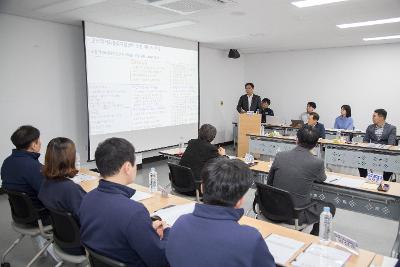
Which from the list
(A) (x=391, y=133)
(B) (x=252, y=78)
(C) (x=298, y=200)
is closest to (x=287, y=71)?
(B) (x=252, y=78)

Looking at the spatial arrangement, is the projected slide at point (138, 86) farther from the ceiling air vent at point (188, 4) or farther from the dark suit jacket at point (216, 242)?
the dark suit jacket at point (216, 242)

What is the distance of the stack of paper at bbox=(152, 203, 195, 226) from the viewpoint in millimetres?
2243

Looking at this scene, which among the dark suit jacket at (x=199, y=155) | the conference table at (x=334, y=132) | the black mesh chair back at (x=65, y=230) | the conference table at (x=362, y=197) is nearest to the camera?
the black mesh chair back at (x=65, y=230)

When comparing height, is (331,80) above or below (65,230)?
above

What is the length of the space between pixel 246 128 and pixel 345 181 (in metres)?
4.25

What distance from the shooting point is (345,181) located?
3.28 meters

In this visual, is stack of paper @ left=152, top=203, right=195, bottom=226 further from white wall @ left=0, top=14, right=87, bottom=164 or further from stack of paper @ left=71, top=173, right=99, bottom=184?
white wall @ left=0, top=14, right=87, bottom=164

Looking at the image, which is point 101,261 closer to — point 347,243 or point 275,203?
point 347,243

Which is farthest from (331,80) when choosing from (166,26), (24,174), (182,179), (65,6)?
(24,174)

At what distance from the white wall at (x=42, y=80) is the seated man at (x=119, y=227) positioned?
4371 millimetres

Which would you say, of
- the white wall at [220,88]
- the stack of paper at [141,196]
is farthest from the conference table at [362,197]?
the white wall at [220,88]

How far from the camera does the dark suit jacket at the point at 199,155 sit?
3.60 metres

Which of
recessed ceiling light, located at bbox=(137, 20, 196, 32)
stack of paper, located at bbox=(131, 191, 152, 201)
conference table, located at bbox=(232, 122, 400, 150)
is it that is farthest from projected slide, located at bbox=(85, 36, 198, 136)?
stack of paper, located at bbox=(131, 191, 152, 201)

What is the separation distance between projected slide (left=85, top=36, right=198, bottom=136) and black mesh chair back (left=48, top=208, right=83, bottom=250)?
379 cm
